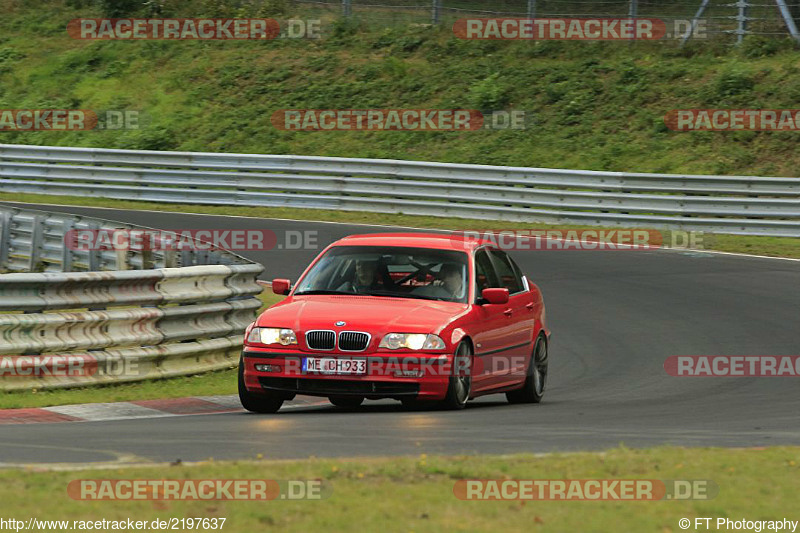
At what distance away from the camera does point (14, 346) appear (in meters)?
10.6

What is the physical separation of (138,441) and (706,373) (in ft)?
23.1

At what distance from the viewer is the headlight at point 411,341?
10039 millimetres

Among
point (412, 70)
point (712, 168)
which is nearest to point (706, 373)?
point (712, 168)

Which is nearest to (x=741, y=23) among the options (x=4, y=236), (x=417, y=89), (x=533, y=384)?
(x=417, y=89)

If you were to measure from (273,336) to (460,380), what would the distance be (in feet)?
4.83

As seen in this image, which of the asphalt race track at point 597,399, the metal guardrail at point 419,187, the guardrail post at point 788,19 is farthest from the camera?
the guardrail post at point 788,19

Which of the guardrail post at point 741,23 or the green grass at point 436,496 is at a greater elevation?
the guardrail post at point 741,23

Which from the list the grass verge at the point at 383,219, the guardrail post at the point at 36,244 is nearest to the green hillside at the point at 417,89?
the grass verge at the point at 383,219

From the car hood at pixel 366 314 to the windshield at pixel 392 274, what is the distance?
178mm

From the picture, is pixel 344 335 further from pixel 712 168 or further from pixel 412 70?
pixel 412 70

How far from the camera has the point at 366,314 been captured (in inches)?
404

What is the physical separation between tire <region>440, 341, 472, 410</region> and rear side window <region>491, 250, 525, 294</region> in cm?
151

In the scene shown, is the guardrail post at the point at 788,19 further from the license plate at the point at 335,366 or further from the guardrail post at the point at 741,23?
the license plate at the point at 335,366

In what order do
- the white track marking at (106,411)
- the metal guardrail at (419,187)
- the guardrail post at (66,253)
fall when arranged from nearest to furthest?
the white track marking at (106,411) → the guardrail post at (66,253) → the metal guardrail at (419,187)
